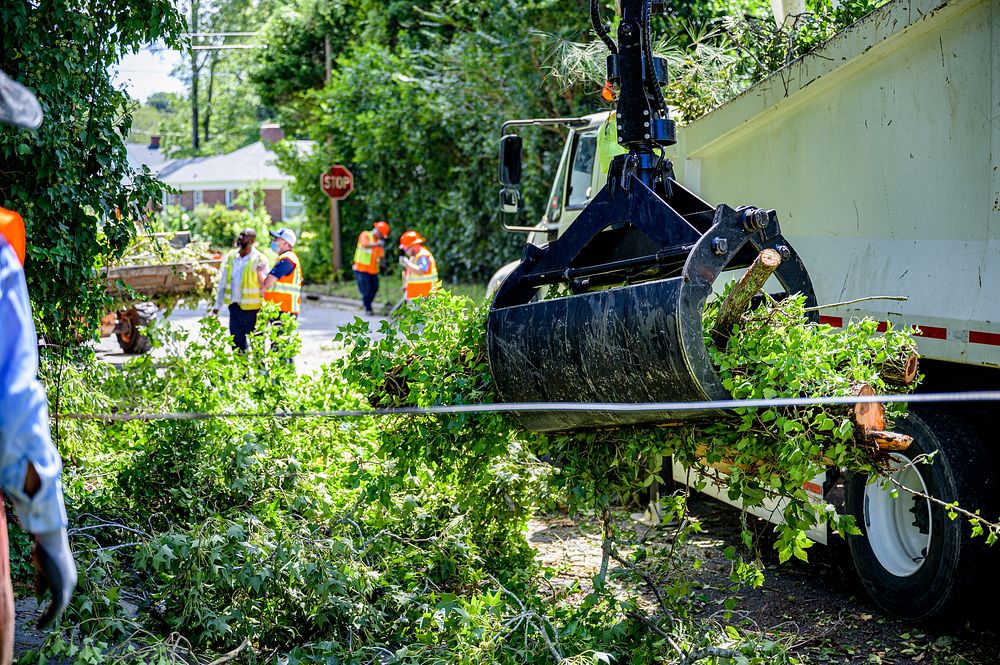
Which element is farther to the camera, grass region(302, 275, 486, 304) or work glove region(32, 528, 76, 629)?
grass region(302, 275, 486, 304)

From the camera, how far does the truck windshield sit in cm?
766

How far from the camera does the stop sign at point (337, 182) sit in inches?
918

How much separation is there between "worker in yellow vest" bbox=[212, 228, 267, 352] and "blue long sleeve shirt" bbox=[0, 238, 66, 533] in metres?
7.80

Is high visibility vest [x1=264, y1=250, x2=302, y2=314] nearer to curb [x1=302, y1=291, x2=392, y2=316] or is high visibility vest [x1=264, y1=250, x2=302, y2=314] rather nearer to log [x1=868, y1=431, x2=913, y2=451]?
log [x1=868, y1=431, x2=913, y2=451]

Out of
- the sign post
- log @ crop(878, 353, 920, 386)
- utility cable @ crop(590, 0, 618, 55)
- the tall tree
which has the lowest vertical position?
log @ crop(878, 353, 920, 386)

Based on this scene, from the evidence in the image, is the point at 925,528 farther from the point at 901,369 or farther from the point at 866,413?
the point at 866,413

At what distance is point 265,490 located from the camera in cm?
549

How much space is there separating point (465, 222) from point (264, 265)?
36.4ft

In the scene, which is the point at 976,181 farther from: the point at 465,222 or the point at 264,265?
the point at 465,222

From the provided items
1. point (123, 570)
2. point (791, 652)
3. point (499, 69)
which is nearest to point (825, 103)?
point (791, 652)

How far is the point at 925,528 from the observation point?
4656 millimetres

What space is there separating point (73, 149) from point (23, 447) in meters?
3.29

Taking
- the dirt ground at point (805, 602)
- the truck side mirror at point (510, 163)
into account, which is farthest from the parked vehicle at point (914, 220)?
the truck side mirror at point (510, 163)

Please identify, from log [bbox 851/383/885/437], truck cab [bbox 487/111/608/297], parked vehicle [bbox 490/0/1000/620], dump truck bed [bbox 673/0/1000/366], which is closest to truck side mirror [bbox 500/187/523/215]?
truck cab [bbox 487/111/608/297]
